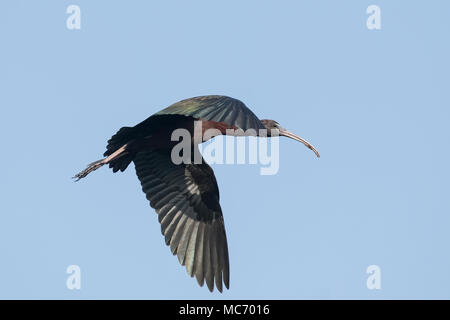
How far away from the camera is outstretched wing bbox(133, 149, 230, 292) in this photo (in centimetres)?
1698

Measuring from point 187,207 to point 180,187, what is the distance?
0.39 meters

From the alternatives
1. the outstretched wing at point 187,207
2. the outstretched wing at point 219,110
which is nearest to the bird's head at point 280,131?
the outstretched wing at point 187,207

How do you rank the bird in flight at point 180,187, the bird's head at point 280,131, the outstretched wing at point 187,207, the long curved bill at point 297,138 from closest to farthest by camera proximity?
1. the bird in flight at point 180,187
2. the outstretched wing at point 187,207
3. the bird's head at point 280,131
4. the long curved bill at point 297,138

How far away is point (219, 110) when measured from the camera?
48.0ft

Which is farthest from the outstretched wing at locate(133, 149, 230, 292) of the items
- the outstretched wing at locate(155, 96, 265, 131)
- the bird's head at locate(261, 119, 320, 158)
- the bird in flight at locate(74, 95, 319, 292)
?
the outstretched wing at locate(155, 96, 265, 131)

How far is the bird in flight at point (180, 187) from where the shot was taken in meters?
16.5

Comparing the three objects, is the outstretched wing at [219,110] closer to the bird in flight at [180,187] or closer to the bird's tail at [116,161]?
the bird in flight at [180,187]

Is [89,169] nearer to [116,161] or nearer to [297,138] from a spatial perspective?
[116,161]

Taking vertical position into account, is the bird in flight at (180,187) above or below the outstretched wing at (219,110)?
below

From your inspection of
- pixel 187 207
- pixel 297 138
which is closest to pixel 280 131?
pixel 297 138

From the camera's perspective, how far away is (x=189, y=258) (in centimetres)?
1691

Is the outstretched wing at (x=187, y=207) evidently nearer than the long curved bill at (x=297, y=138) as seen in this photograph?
Yes

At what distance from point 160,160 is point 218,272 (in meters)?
2.29

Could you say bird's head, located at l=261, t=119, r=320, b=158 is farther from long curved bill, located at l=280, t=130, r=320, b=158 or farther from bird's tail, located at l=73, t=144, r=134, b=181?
bird's tail, located at l=73, t=144, r=134, b=181
